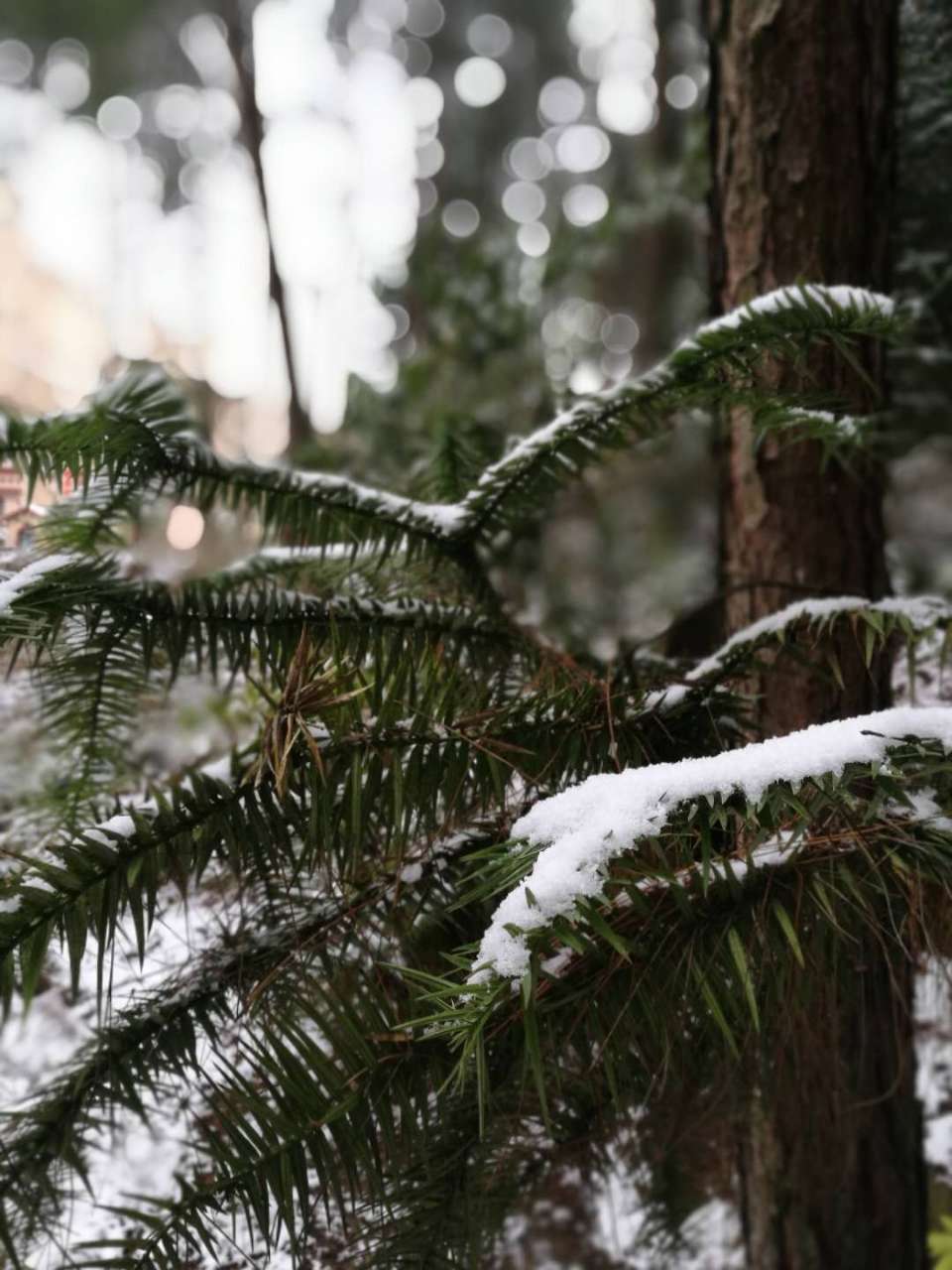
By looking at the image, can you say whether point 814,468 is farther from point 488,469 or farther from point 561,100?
point 561,100

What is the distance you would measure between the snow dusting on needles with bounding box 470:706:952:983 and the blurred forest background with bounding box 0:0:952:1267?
2.20ft

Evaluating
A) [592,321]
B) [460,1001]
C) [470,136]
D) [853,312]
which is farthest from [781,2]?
[470,136]

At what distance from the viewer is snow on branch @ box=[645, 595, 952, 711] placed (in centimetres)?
99

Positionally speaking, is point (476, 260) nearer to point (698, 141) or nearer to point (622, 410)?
point (698, 141)

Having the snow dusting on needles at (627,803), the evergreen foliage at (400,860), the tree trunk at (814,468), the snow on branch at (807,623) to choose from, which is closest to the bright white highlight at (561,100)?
the tree trunk at (814,468)

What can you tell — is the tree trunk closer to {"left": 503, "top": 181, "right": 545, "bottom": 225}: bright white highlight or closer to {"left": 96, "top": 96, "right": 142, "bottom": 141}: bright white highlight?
{"left": 96, "top": 96, "right": 142, "bottom": 141}: bright white highlight

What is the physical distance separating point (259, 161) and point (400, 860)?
3841mm

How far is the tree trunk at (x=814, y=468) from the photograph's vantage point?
1424mm

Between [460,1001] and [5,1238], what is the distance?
374 millimetres

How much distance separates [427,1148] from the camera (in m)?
0.84

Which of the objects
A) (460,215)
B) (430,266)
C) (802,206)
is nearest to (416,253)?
(430,266)

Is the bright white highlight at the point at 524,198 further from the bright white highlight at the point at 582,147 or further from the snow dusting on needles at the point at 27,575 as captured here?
the snow dusting on needles at the point at 27,575

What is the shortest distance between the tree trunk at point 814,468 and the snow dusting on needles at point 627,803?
663mm

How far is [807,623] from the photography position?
3.49 feet
